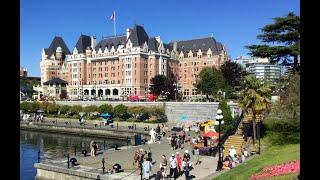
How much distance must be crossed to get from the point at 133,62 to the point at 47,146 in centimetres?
6896

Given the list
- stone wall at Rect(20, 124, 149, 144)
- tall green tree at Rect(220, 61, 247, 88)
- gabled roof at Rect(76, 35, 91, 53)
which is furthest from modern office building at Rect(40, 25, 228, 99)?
stone wall at Rect(20, 124, 149, 144)

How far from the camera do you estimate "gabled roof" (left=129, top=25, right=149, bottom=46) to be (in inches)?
4584

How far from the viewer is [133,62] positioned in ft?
385

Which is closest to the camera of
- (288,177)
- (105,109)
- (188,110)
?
(288,177)

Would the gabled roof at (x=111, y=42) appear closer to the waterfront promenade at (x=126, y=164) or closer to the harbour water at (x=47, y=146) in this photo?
the harbour water at (x=47, y=146)

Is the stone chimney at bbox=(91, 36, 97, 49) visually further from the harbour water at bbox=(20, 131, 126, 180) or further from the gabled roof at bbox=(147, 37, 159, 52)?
the harbour water at bbox=(20, 131, 126, 180)

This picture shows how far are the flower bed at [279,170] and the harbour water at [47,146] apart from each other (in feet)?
59.0

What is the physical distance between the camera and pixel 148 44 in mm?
119875

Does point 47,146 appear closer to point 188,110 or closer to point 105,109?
point 105,109

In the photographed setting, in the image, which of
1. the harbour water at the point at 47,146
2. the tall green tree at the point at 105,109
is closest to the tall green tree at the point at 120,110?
the tall green tree at the point at 105,109

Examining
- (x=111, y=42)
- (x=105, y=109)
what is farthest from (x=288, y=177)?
(x=111, y=42)

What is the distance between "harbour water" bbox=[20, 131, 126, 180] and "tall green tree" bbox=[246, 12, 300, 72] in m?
18.5

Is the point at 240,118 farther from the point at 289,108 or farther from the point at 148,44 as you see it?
the point at 148,44
